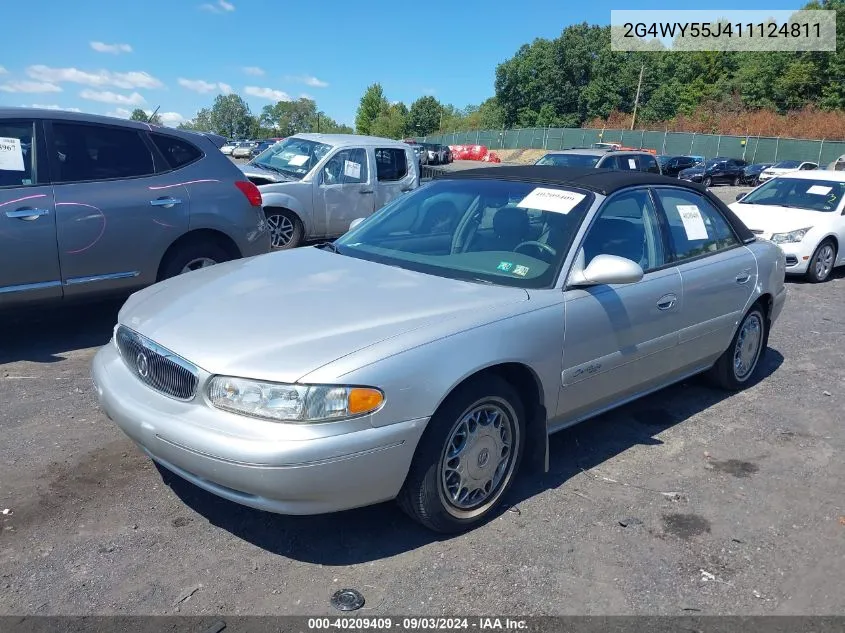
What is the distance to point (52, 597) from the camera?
2.72 metres

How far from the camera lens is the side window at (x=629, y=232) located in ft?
12.7

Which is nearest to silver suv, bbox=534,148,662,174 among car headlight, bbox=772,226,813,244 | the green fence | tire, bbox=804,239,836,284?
tire, bbox=804,239,836,284

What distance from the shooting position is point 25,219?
5230 mm

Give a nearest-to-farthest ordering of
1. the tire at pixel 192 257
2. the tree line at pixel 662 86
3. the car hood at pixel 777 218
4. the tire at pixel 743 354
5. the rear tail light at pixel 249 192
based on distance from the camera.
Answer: the tire at pixel 743 354
the tire at pixel 192 257
the rear tail light at pixel 249 192
the car hood at pixel 777 218
the tree line at pixel 662 86

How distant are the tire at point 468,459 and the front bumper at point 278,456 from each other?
4.2 inches

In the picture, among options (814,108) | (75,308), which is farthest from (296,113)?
(75,308)

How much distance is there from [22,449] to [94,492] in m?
0.73

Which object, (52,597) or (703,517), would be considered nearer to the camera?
(52,597)

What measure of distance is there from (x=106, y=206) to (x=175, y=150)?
92cm

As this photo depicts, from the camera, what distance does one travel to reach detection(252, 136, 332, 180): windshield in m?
10.2

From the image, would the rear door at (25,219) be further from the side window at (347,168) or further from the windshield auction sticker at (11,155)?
the side window at (347,168)

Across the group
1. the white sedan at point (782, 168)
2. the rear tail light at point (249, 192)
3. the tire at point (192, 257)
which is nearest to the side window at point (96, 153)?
the tire at point (192, 257)

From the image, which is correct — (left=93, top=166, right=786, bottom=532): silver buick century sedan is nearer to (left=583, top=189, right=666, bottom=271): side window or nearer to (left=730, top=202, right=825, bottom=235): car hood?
(left=583, top=189, right=666, bottom=271): side window

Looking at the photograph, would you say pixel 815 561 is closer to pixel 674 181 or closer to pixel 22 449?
pixel 674 181
